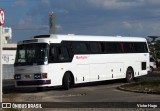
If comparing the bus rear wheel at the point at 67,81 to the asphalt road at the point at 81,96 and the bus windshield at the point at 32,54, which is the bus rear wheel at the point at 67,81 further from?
the bus windshield at the point at 32,54

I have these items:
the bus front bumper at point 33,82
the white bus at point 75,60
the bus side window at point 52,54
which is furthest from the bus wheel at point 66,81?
the bus side window at point 52,54

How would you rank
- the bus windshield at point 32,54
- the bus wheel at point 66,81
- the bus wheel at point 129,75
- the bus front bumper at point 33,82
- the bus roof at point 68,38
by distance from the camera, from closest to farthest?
the bus front bumper at point 33,82 → the bus windshield at point 32,54 → the bus roof at point 68,38 → the bus wheel at point 66,81 → the bus wheel at point 129,75

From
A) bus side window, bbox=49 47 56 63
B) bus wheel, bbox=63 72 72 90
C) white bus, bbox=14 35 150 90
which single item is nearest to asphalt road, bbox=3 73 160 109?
bus wheel, bbox=63 72 72 90

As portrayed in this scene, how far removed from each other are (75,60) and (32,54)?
2935mm

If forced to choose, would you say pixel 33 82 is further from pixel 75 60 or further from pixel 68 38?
pixel 68 38

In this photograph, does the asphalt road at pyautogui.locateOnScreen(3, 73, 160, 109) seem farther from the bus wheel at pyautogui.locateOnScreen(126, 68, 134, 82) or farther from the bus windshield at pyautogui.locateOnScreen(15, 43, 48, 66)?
the bus wheel at pyautogui.locateOnScreen(126, 68, 134, 82)

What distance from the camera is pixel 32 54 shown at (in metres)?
24.3

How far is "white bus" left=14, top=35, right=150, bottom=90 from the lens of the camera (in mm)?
23984

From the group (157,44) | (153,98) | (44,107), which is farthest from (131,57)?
(157,44)

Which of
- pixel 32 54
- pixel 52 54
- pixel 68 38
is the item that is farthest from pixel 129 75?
pixel 32 54

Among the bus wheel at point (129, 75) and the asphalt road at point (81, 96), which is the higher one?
the bus wheel at point (129, 75)

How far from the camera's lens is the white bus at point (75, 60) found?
2398 cm

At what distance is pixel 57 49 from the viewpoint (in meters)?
24.8

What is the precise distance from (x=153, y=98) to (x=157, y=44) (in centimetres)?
5551
